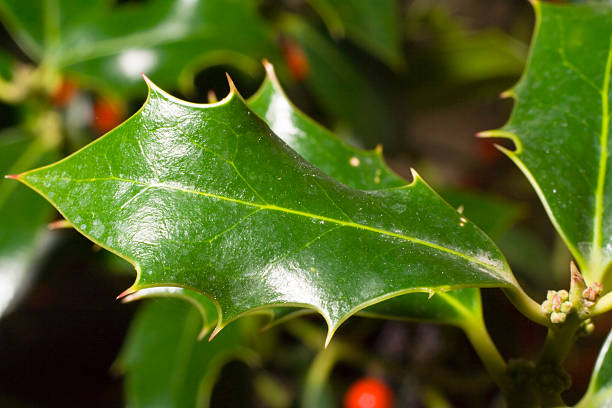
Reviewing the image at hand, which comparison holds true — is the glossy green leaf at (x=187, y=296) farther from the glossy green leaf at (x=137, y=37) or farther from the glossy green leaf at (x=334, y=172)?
the glossy green leaf at (x=137, y=37)

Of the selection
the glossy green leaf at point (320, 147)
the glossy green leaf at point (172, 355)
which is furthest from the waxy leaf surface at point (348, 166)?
the glossy green leaf at point (172, 355)

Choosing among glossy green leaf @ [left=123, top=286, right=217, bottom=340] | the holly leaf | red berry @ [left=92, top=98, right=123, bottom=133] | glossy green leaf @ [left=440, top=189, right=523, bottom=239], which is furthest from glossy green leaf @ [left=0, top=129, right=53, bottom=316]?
glossy green leaf @ [left=440, top=189, right=523, bottom=239]

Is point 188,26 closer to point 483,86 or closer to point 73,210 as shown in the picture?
point 73,210

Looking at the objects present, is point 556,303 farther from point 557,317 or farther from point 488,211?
point 488,211

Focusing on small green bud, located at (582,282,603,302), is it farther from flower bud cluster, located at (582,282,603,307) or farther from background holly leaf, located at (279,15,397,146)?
background holly leaf, located at (279,15,397,146)

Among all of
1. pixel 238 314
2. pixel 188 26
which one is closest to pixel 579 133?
pixel 238 314

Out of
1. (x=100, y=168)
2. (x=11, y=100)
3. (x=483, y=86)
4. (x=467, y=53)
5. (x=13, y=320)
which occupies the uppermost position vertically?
(x=100, y=168)

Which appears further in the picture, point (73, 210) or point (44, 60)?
point (44, 60)

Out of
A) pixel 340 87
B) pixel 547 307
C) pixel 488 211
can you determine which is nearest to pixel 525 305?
pixel 547 307
